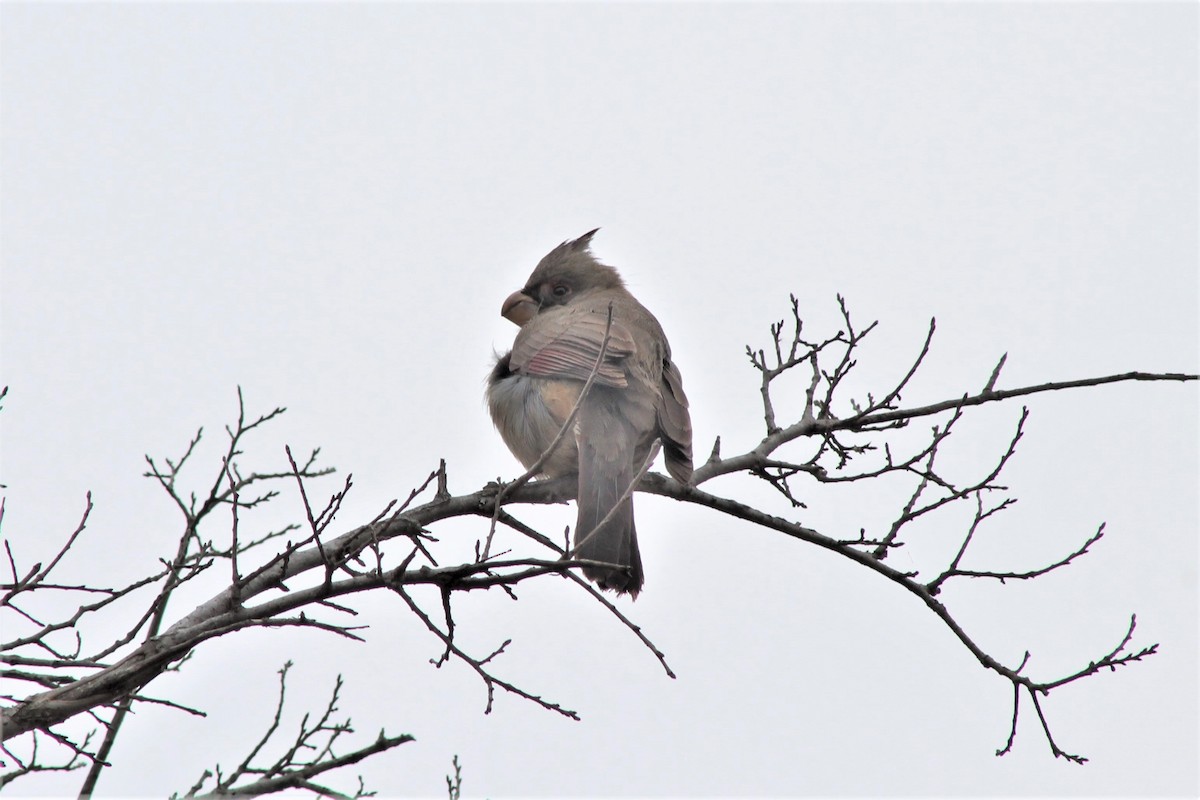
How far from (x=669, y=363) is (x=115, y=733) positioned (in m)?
3.71

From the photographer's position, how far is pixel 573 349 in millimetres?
6777

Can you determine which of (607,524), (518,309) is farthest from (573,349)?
(518,309)

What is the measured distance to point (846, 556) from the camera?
202 inches

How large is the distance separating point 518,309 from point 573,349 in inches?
73.0

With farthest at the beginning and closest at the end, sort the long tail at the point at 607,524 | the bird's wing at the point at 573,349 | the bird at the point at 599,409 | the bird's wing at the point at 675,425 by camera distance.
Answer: the bird's wing at the point at 573,349 → the bird's wing at the point at 675,425 → the bird at the point at 599,409 → the long tail at the point at 607,524

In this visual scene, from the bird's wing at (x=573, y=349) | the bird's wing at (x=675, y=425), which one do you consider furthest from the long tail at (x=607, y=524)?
the bird's wing at (x=573, y=349)

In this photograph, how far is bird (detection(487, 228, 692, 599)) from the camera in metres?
5.65

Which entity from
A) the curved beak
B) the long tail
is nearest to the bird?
the long tail

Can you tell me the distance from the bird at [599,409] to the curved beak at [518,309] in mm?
579

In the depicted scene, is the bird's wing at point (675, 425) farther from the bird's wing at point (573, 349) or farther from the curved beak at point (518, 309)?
the curved beak at point (518, 309)

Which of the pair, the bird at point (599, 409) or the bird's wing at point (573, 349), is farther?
the bird's wing at point (573, 349)

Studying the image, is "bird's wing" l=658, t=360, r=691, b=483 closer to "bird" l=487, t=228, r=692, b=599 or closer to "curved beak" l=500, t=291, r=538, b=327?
"bird" l=487, t=228, r=692, b=599

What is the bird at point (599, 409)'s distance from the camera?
565 centimetres

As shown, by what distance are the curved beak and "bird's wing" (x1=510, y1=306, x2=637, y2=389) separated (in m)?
1.10
